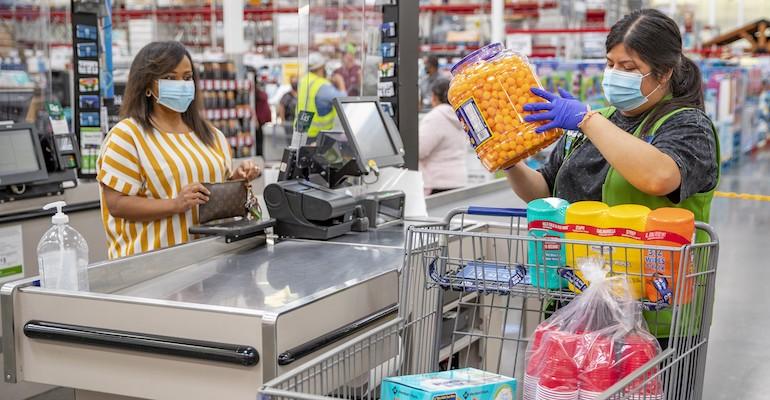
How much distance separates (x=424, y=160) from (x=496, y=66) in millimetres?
4586

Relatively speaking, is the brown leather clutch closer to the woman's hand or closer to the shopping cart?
the woman's hand

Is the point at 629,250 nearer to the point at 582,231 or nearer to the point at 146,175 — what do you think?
the point at 582,231

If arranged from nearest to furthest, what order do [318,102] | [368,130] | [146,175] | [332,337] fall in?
[332,337]
[146,175]
[368,130]
[318,102]

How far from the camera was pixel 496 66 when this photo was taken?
Result: 6.88ft

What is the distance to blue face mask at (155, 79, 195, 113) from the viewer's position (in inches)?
132

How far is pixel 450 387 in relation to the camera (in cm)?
167

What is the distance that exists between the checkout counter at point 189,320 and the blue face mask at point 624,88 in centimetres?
68

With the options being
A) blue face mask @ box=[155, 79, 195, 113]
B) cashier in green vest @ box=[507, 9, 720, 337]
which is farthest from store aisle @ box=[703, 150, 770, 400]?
blue face mask @ box=[155, 79, 195, 113]

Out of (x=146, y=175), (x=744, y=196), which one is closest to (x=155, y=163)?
(x=146, y=175)

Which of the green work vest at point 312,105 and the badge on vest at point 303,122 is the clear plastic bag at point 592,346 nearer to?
the badge on vest at point 303,122

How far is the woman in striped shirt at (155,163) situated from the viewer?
3230 millimetres

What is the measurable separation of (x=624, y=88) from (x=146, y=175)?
181 centimetres

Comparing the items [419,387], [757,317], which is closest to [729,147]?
[757,317]

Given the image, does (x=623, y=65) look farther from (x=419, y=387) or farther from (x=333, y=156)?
(x=333, y=156)
